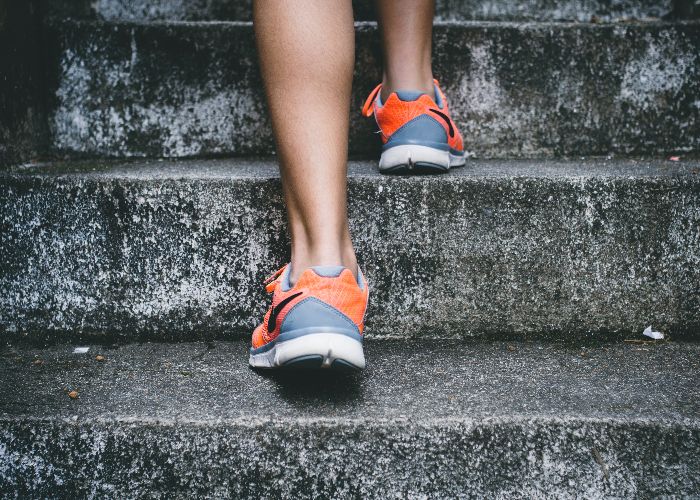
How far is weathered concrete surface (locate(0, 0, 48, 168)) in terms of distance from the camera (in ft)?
4.17

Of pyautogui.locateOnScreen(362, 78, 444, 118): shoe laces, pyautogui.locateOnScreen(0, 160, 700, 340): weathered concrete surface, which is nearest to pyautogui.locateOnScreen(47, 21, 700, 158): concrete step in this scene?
pyautogui.locateOnScreen(362, 78, 444, 118): shoe laces

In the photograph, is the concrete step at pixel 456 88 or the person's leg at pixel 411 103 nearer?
the person's leg at pixel 411 103

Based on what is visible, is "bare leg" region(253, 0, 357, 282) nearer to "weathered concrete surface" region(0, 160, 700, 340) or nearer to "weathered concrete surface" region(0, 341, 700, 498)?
"weathered concrete surface" region(0, 160, 700, 340)

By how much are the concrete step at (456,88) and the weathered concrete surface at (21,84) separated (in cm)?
3

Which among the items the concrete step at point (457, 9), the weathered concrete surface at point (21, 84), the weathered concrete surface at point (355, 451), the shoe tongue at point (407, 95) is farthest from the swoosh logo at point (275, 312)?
the concrete step at point (457, 9)

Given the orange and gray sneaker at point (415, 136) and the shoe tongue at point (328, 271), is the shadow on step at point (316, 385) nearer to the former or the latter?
the shoe tongue at point (328, 271)

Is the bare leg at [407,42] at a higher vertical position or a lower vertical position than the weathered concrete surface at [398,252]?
higher

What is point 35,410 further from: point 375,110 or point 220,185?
point 375,110

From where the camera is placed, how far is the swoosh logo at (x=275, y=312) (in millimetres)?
917

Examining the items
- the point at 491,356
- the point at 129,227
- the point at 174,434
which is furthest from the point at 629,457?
the point at 129,227

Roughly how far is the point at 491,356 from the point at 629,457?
0.29 meters

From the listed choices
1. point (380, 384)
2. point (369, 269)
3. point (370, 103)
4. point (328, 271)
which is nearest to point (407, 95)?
point (370, 103)

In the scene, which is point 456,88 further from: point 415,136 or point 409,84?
point 415,136

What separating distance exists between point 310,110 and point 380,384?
19.3 inches
